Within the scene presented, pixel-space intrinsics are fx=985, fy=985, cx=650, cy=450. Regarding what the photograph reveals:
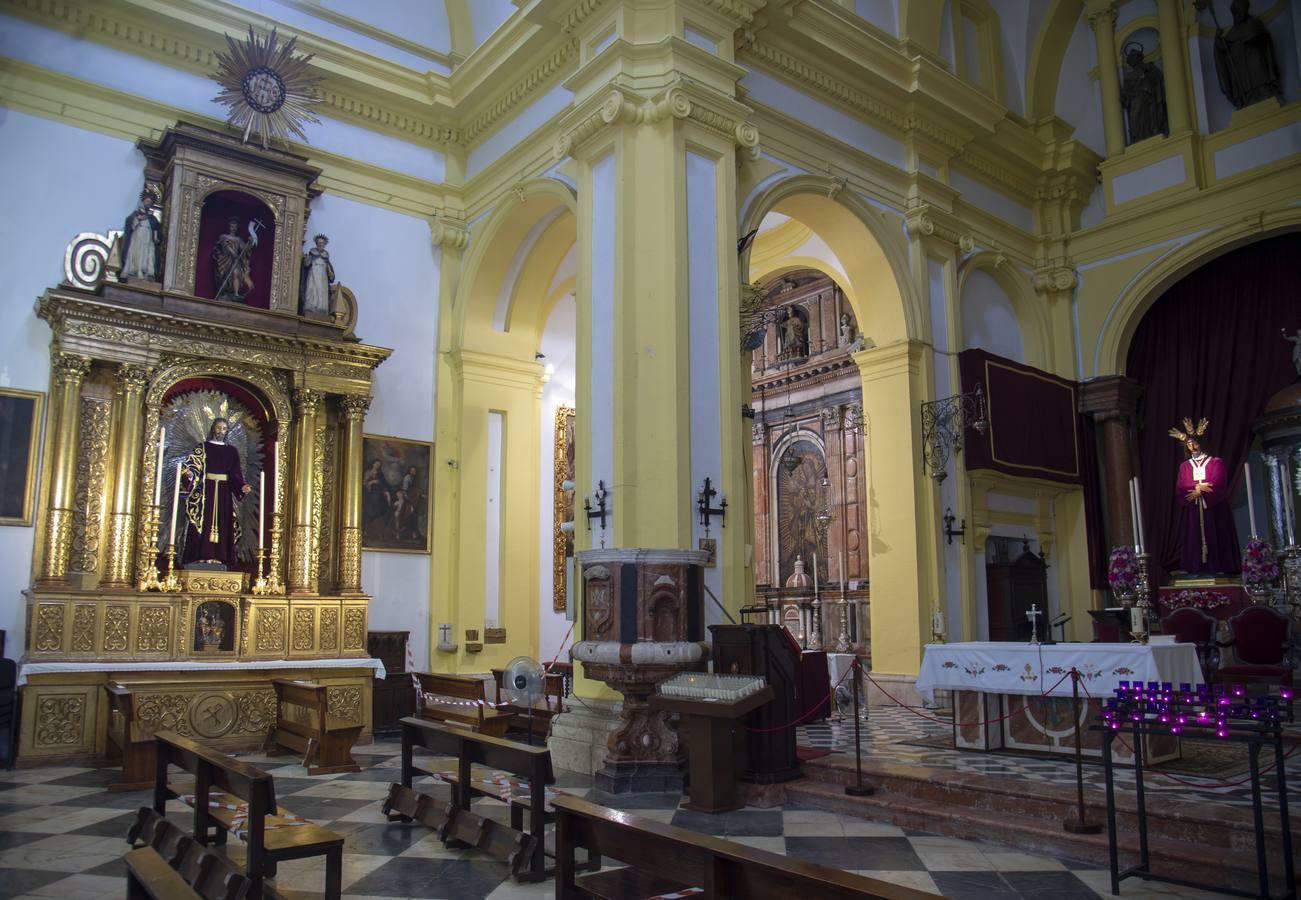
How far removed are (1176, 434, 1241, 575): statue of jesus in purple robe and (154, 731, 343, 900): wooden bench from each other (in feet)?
39.2

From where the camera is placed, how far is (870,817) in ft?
20.2

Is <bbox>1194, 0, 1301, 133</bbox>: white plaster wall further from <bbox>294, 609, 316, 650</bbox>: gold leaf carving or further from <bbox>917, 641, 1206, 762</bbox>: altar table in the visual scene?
<bbox>294, 609, 316, 650</bbox>: gold leaf carving

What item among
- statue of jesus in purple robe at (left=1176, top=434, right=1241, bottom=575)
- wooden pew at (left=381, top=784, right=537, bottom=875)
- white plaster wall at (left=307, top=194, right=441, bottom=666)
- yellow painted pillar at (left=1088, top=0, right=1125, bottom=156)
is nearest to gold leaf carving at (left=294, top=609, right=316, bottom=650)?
white plaster wall at (left=307, top=194, right=441, bottom=666)

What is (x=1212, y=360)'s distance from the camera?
13336 mm

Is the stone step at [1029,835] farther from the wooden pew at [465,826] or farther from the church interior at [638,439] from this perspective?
the wooden pew at [465,826]

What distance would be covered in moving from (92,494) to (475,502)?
413 cm

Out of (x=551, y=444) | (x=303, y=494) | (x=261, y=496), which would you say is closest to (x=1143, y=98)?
(x=551, y=444)

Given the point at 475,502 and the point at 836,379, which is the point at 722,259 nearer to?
the point at 475,502

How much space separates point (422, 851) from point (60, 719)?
481cm

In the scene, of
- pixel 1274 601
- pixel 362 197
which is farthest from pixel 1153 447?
pixel 362 197

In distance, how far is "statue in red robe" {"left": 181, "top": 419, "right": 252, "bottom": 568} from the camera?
32.2 ft

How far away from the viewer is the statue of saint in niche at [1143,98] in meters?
13.6

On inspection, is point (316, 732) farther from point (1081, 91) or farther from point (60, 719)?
point (1081, 91)

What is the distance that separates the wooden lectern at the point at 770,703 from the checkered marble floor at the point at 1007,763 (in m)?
0.78
